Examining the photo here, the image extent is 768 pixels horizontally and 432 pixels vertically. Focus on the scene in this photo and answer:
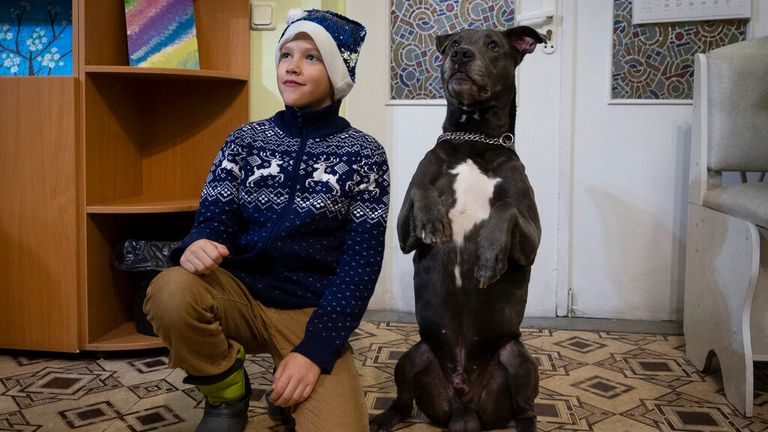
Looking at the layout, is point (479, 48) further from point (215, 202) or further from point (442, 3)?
point (442, 3)

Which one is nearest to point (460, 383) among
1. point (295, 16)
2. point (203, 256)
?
point (203, 256)

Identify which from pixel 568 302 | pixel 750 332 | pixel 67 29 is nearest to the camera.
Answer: pixel 750 332

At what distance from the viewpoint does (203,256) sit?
1386 millimetres

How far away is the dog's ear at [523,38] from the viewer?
1.72 meters

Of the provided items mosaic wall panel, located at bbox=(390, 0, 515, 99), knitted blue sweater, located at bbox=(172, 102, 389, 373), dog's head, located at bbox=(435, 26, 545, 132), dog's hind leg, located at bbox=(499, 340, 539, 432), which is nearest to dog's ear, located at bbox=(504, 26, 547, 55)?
dog's head, located at bbox=(435, 26, 545, 132)

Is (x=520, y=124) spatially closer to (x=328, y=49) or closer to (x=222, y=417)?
(x=328, y=49)

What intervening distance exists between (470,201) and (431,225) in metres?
0.15

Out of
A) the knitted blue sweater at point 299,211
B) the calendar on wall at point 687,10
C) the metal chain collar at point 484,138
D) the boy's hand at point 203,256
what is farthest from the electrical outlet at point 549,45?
the boy's hand at point 203,256

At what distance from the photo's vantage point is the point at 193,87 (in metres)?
2.54

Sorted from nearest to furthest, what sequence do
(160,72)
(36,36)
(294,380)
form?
(294,380) → (160,72) → (36,36)

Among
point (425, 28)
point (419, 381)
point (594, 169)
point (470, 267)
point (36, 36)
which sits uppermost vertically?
point (425, 28)

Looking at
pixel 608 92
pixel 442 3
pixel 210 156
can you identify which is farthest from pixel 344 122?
pixel 608 92

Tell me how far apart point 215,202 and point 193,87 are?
1.14 metres

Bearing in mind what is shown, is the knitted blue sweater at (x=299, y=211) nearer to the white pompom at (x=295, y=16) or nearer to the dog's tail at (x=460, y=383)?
the white pompom at (x=295, y=16)
